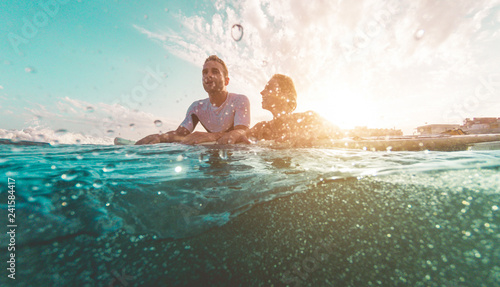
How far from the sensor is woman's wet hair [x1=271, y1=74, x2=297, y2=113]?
5645mm

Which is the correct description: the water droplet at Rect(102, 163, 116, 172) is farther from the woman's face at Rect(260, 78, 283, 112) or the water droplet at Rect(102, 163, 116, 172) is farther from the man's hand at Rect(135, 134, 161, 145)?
the woman's face at Rect(260, 78, 283, 112)

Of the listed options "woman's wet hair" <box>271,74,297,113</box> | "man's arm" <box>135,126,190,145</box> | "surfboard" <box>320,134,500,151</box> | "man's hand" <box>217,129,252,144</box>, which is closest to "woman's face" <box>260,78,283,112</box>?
"woman's wet hair" <box>271,74,297,113</box>

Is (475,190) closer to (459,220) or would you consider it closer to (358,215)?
(459,220)

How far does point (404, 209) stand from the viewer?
45.9 inches

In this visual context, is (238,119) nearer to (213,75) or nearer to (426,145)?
(213,75)

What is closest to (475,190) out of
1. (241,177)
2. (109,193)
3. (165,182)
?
(241,177)

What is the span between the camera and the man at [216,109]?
4574 mm

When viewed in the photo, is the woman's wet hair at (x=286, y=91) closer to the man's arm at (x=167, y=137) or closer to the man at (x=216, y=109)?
the man at (x=216, y=109)

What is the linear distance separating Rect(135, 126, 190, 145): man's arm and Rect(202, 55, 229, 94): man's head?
1349 millimetres

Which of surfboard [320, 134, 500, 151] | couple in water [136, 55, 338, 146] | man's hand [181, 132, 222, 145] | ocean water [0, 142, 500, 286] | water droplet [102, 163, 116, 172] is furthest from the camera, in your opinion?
couple in water [136, 55, 338, 146]

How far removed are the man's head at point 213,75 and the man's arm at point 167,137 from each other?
4.43 feet

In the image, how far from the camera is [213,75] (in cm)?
477

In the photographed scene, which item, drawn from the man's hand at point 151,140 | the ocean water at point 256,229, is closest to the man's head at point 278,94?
the man's hand at point 151,140

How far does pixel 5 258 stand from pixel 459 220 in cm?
244
